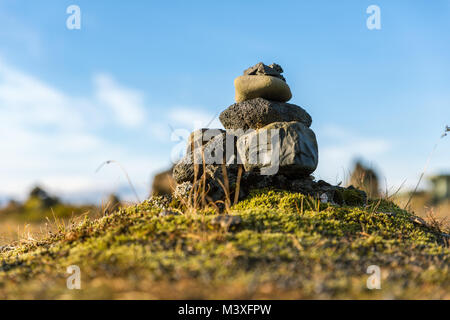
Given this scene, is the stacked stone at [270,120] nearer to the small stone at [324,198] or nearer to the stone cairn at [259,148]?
Answer: the stone cairn at [259,148]

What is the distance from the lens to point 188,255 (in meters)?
3.55

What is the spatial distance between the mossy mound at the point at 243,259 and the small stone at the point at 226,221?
Answer: 3cm

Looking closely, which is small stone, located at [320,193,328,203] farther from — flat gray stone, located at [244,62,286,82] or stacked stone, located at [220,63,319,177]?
flat gray stone, located at [244,62,286,82]

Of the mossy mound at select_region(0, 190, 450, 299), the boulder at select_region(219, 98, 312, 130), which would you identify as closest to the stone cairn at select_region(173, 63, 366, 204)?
the boulder at select_region(219, 98, 312, 130)

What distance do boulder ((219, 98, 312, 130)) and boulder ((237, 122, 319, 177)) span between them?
0.60 m

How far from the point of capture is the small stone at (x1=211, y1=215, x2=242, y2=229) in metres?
4.08

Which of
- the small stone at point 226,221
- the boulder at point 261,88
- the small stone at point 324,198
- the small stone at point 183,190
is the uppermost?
the boulder at point 261,88

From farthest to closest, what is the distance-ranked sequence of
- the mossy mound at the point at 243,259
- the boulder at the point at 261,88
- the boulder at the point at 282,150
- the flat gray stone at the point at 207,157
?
1. the boulder at the point at 261,88
2. the flat gray stone at the point at 207,157
3. the boulder at the point at 282,150
4. the mossy mound at the point at 243,259

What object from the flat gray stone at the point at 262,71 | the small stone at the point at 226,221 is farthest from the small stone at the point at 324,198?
the flat gray stone at the point at 262,71

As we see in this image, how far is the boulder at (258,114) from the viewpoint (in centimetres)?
631

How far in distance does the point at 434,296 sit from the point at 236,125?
13.9 feet
